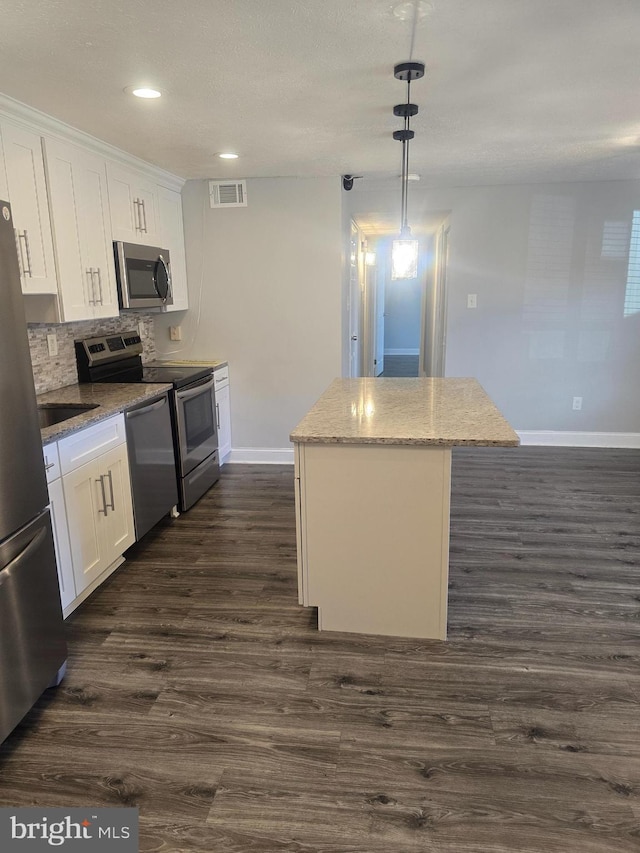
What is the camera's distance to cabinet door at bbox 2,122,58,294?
8.66ft

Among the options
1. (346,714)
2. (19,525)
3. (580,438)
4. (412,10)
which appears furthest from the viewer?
(580,438)

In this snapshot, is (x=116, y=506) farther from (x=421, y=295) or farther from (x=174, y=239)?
(x=421, y=295)

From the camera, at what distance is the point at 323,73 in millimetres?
2342

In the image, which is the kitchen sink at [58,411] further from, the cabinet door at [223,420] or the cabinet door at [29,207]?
the cabinet door at [223,420]

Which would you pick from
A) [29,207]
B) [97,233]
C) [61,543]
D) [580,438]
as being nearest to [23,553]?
[61,543]

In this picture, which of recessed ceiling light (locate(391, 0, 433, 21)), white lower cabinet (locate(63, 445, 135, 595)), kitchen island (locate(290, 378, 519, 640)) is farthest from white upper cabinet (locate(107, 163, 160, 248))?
recessed ceiling light (locate(391, 0, 433, 21))

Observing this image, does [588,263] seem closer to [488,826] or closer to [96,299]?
[96,299]

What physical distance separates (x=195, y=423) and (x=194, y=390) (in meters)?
0.23

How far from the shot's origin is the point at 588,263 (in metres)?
5.08

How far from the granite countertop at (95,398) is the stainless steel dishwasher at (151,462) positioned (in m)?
0.06

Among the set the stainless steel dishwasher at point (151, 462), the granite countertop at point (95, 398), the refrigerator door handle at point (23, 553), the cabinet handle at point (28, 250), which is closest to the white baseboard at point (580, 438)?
the stainless steel dishwasher at point (151, 462)

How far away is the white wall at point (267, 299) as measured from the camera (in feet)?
14.9

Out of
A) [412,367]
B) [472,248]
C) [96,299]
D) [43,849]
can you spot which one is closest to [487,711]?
[43,849]

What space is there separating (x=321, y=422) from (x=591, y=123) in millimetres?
2273
